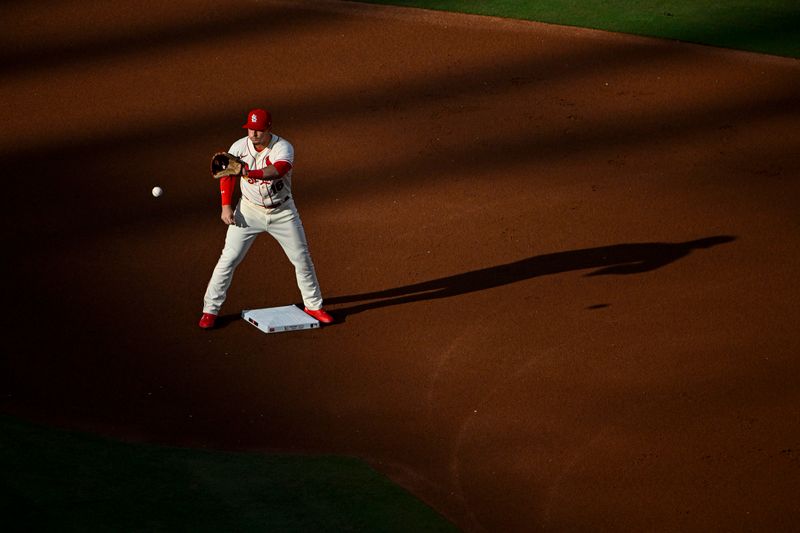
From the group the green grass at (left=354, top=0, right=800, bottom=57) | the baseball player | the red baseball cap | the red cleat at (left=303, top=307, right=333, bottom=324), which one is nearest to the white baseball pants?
the baseball player

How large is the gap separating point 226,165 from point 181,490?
308cm

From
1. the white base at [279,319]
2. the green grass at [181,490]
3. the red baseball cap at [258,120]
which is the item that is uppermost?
the red baseball cap at [258,120]

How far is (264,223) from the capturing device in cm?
1102

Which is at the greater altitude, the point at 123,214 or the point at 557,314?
the point at 123,214

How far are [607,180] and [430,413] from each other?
4.90m

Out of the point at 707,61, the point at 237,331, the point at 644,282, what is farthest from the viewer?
the point at 707,61

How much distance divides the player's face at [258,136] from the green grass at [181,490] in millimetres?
2801

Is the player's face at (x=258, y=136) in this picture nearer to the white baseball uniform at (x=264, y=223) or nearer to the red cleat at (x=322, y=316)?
the white baseball uniform at (x=264, y=223)

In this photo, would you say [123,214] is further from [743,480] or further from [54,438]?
[743,480]

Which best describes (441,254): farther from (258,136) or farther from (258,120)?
(258,120)

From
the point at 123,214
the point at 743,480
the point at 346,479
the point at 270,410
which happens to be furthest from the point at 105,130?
the point at 743,480

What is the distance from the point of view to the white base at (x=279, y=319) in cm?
1110

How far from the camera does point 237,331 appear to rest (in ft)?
36.7

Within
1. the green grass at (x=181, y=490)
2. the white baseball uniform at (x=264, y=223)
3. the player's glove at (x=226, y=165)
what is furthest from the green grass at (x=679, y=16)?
the green grass at (x=181, y=490)
